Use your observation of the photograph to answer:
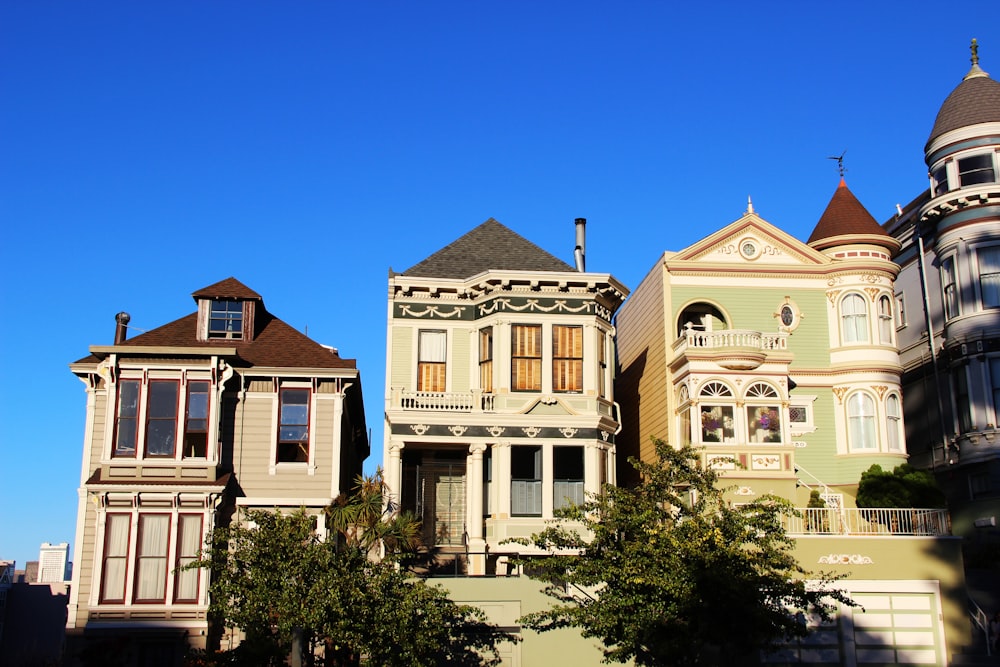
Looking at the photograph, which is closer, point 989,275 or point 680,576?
point 680,576

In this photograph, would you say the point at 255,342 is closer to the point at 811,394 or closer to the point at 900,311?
the point at 811,394

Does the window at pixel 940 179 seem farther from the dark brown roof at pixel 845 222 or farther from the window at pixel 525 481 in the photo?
the window at pixel 525 481

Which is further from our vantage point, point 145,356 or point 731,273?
point 731,273

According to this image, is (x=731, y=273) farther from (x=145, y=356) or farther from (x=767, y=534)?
(x=145, y=356)

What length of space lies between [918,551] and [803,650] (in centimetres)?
412

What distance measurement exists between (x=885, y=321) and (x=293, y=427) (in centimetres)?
1946

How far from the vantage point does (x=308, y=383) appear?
99.0 feet

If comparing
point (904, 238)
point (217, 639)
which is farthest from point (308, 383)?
point (904, 238)

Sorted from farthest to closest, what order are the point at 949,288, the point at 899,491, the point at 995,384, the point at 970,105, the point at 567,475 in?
the point at 970,105, the point at 949,288, the point at 995,384, the point at 567,475, the point at 899,491

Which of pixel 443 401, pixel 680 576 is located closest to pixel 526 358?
pixel 443 401

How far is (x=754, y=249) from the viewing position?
35312 mm

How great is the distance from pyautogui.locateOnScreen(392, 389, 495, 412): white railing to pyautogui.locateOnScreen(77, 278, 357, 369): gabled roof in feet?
6.30

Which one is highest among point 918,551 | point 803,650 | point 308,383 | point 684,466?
point 308,383

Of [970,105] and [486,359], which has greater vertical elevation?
[970,105]
